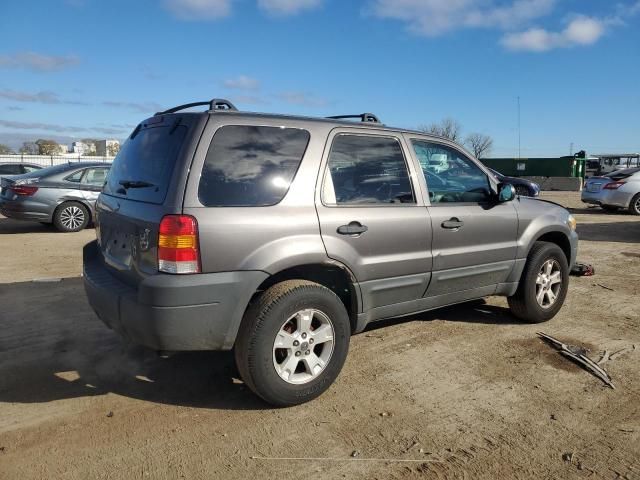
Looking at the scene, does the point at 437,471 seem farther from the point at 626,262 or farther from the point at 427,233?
the point at 626,262

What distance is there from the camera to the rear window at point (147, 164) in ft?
10.4

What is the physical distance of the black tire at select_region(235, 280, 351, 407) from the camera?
315 centimetres

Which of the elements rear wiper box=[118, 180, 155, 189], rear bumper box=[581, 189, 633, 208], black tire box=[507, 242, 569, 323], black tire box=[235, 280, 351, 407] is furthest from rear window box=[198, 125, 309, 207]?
rear bumper box=[581, 189, 633, 208]

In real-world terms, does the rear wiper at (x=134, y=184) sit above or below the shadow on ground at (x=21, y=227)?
above

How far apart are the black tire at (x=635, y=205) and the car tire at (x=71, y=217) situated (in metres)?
14.7

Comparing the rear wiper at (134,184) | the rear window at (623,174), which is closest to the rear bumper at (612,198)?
the rear window at (623,174)

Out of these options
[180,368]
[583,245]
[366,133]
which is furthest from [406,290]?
[583,245]

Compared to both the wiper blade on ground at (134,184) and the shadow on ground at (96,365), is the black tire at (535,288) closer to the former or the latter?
the shadow on ground at (96,365)

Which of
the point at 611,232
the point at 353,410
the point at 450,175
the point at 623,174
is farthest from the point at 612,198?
the point at 353,410

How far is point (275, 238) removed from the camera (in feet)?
10.5

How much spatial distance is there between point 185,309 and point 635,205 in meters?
15.8

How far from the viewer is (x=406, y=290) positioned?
3963mm

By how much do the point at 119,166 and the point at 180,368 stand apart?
1.61 meters

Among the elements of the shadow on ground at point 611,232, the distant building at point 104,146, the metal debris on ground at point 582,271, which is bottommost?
the metal debris on ground at point 582,271
